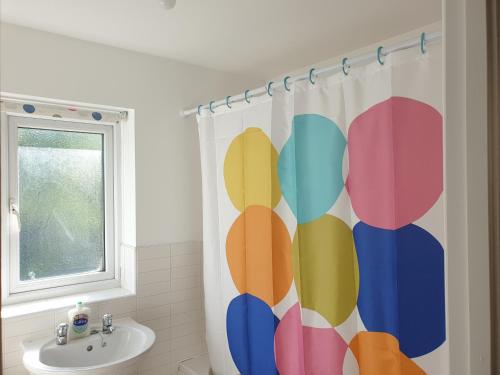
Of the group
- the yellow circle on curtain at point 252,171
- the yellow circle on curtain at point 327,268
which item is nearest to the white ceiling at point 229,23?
the yellow circle on curtain at point 252,171

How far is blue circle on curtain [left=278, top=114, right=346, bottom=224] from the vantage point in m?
1.48

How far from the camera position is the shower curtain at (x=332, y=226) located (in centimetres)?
122

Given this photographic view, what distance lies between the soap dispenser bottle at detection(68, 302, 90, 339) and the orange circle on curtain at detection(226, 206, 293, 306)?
784mm

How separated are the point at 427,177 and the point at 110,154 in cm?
182

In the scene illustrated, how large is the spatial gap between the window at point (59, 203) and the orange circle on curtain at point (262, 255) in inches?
34.7

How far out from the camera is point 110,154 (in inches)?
90.6

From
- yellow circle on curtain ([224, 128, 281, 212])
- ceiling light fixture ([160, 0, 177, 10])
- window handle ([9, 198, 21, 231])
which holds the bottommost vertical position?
window handle ([9, 198, 21, 231])

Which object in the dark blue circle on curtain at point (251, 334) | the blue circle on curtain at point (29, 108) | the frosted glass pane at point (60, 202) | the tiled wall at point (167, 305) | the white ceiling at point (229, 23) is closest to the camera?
the white ceiling at point (229, 23)

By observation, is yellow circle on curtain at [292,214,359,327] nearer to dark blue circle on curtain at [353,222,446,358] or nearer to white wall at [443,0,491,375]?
dark blue circle on curtain at [353,222,446,358]

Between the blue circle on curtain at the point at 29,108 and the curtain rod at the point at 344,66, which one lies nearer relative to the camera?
the curtain rod at the point at 344,66

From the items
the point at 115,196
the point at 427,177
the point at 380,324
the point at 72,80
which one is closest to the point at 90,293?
the point at 115,196

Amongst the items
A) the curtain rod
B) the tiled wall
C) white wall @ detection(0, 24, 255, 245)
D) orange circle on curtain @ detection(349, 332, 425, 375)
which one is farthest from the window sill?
orange circle on curtain @ detection(349, 332, 425, 375)

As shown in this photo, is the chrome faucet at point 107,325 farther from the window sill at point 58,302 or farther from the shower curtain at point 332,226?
the shower curtain at point 332,226

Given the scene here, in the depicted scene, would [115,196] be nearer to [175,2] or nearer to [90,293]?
[90,293]
